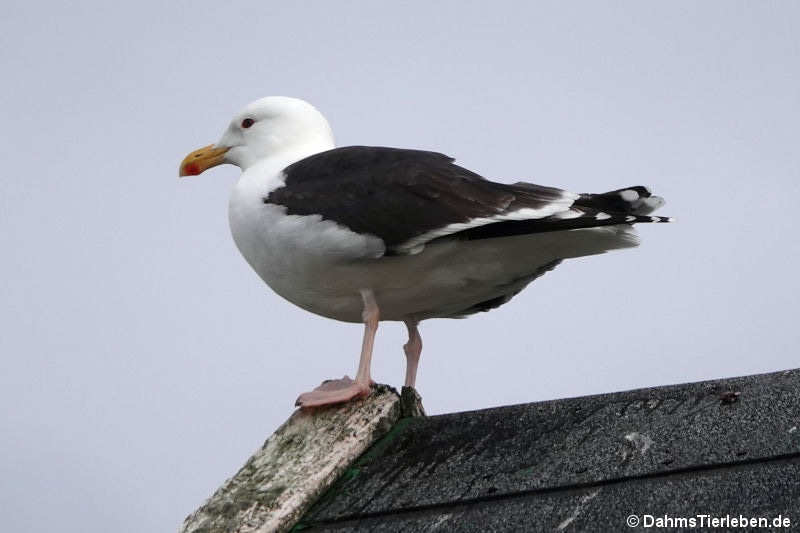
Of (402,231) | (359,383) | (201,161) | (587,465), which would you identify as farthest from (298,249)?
(587,465)

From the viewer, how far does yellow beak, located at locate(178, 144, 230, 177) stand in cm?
858

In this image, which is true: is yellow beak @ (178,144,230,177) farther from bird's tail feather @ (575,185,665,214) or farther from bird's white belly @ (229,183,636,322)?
bird's tail feather @ (575,185,665,214)

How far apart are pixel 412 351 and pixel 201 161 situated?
2.05 meters

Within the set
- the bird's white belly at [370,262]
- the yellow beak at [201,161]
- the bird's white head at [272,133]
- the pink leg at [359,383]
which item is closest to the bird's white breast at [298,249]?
→ the bird's white belly at [370,262]

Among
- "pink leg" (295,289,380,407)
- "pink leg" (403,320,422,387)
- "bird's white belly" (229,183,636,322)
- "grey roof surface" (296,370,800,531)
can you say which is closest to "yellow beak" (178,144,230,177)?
"bird's white belly" (229,183,636,322)

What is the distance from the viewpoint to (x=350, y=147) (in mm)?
7379

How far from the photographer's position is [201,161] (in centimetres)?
864

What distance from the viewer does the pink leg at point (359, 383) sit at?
19.0 ft

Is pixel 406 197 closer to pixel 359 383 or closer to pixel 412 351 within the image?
pixel 359 383

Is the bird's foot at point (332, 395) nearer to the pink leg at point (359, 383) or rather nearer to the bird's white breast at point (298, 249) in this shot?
the pink leg at point (359, 383)

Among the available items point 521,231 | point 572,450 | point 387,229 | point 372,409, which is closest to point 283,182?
point 387,229

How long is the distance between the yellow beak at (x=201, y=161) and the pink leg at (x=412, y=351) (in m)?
1.82

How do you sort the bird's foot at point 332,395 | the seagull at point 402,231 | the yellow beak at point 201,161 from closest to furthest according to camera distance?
1. the bird's foot at point 332,395
2. the seagull at point 402,231
3. the yellow beak at point 201,161

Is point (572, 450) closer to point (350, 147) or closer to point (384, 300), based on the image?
point (384, 300)
